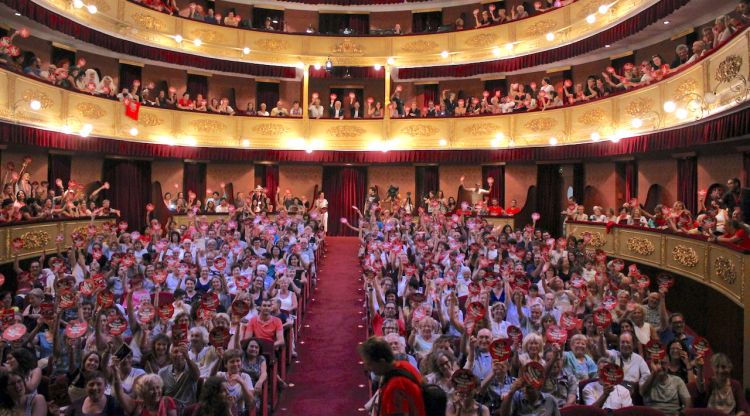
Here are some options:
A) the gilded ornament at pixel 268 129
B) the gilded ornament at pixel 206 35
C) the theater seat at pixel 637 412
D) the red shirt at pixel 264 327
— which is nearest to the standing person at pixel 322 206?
the gilded ornament at pixel 268 129

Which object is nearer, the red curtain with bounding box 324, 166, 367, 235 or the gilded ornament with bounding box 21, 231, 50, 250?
the gilded ornament with bounding box 21, 231, 50, 250

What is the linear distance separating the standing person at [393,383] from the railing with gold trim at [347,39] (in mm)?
14326

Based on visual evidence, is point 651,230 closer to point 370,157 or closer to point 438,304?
point 438,304

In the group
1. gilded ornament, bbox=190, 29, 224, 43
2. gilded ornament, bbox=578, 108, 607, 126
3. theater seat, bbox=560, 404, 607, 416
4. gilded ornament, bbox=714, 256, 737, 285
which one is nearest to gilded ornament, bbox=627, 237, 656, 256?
gilded ornament, bbox=714, 256, 737, 285

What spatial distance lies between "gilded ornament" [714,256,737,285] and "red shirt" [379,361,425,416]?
6.65 m

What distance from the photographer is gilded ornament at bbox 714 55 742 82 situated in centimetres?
869

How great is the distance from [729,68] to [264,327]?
830 cm

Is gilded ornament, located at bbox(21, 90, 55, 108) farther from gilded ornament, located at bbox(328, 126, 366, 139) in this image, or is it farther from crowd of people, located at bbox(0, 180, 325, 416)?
gilded ornament, located at bbox(328, 126, 366, 139)

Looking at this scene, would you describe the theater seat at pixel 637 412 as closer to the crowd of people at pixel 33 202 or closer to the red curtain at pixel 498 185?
the crowd of people at pixel 33 202

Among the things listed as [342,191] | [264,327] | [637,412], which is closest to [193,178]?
[342,191]

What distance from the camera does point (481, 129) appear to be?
1942 centimetres

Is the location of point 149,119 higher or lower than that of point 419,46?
lower

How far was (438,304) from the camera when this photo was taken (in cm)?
735

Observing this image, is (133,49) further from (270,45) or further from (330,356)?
(330,356)
